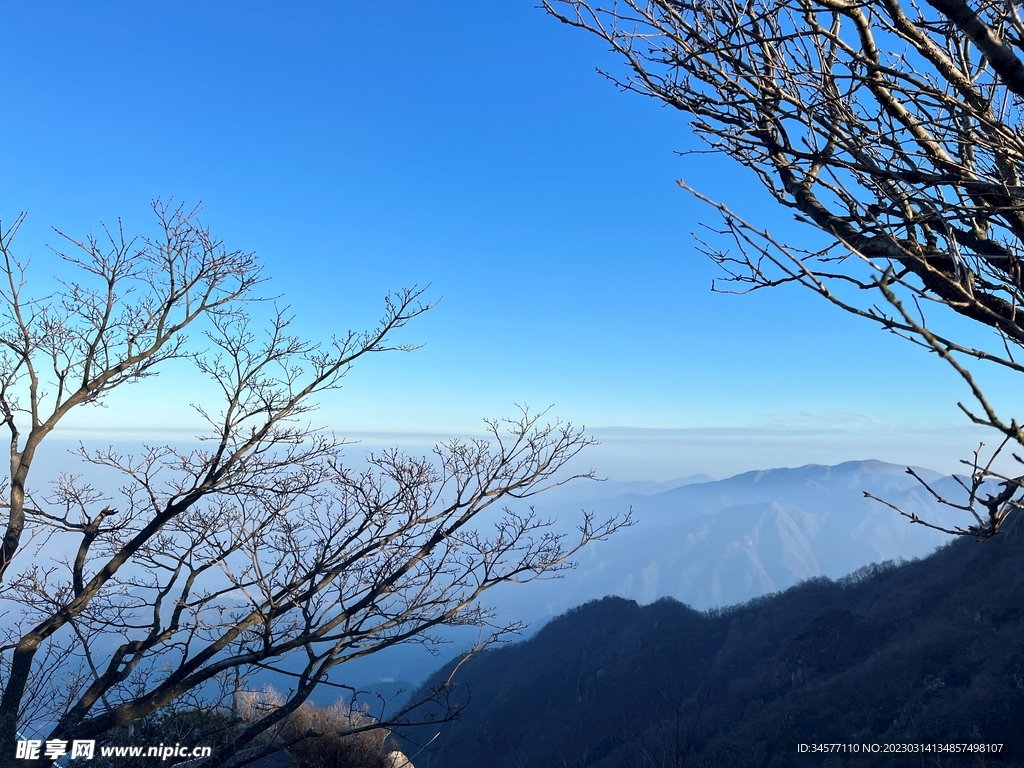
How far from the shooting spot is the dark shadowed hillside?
26.1 meters

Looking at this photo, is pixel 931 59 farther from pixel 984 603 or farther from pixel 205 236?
pixel 984 603

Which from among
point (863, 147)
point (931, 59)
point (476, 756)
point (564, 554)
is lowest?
point (476, 756)

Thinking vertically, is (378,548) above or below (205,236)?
below

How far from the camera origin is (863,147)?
249 centimetres

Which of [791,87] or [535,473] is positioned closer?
[791,87]

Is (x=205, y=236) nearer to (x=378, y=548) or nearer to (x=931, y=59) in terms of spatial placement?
(x=378, y=548)

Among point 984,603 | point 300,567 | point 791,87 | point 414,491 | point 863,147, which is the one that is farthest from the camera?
point 984,603

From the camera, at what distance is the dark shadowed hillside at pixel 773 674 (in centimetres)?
2611

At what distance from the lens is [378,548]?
6.84 metres

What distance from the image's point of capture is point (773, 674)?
130ft

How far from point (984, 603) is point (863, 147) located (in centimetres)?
4731

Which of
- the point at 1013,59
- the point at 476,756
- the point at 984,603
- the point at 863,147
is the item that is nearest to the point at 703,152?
the point at 863,147

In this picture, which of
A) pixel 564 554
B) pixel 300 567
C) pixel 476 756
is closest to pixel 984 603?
pixel 476 756

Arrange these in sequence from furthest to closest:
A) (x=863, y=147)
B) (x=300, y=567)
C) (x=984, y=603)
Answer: (x=984, y=603), (x=300, y=567), (x=863, y=147)
